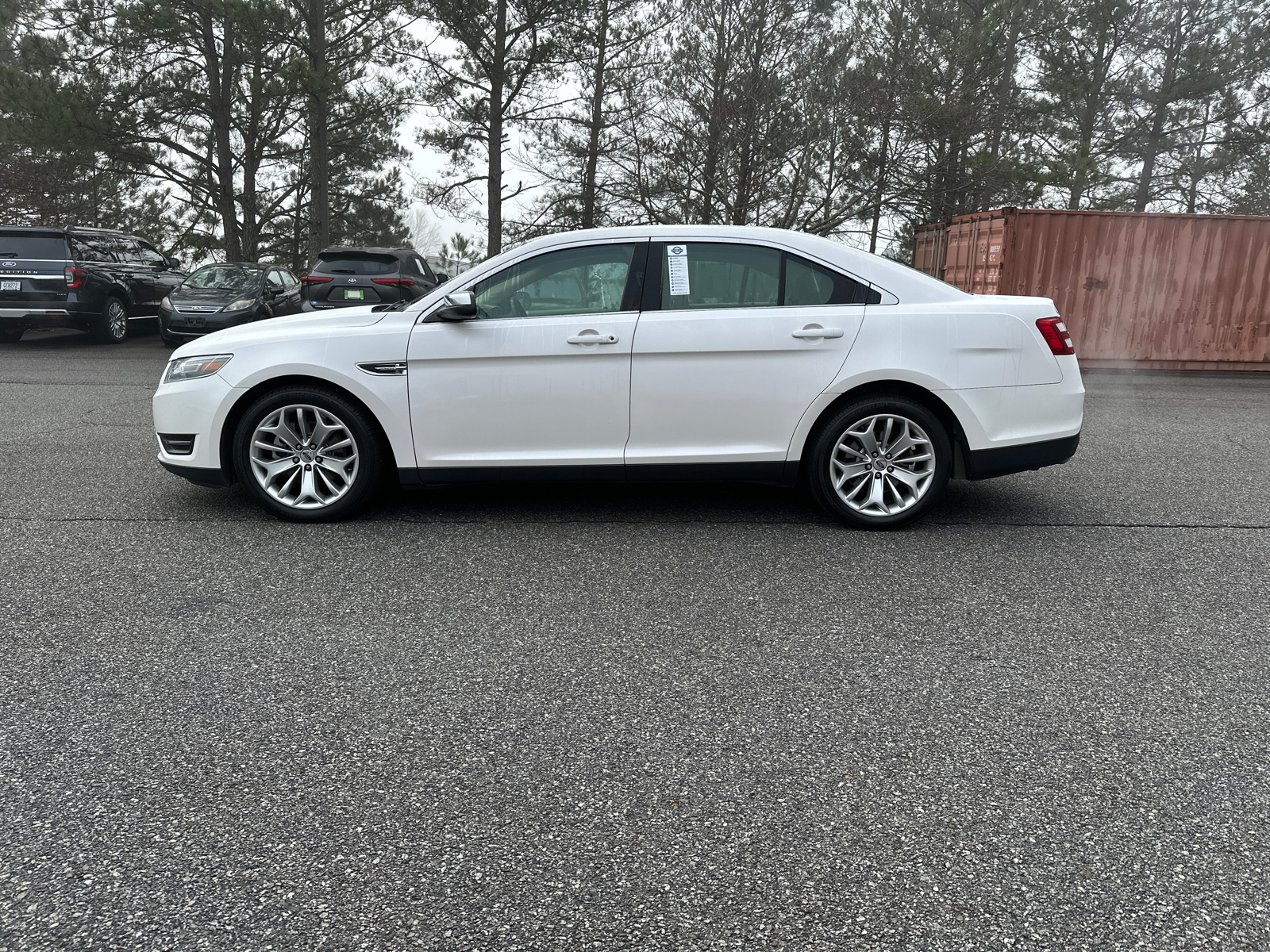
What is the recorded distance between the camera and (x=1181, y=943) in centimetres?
224

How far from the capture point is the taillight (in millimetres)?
5531

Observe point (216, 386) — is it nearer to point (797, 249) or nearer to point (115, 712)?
point (115, 712)

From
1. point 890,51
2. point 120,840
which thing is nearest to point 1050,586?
point 120,840

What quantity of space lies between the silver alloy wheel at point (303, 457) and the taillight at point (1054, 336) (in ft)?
12.7

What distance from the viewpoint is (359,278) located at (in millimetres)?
14711

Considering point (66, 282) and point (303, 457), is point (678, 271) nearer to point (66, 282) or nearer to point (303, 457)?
point (303, 457)

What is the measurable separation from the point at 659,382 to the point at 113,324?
1469 cm

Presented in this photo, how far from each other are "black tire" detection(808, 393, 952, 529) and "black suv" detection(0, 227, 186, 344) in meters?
14.5

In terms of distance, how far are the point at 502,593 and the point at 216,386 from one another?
7.39ft

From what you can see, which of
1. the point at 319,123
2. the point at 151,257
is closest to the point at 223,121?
the point at 319,123

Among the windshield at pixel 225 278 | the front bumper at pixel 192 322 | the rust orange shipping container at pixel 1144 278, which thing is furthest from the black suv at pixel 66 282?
the rust orange shipping container at pixel 1144 278

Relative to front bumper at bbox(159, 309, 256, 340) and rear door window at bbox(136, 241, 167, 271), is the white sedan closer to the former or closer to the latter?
front bumper at bbox(159, 309, 256, 340)

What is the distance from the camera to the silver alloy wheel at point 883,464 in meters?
5.54

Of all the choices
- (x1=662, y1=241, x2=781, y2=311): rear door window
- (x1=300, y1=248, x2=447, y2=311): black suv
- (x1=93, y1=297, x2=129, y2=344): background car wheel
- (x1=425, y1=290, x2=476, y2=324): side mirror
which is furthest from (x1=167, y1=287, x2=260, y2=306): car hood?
(x1=662, y1=241, x2=781, y2=311): rear door window
